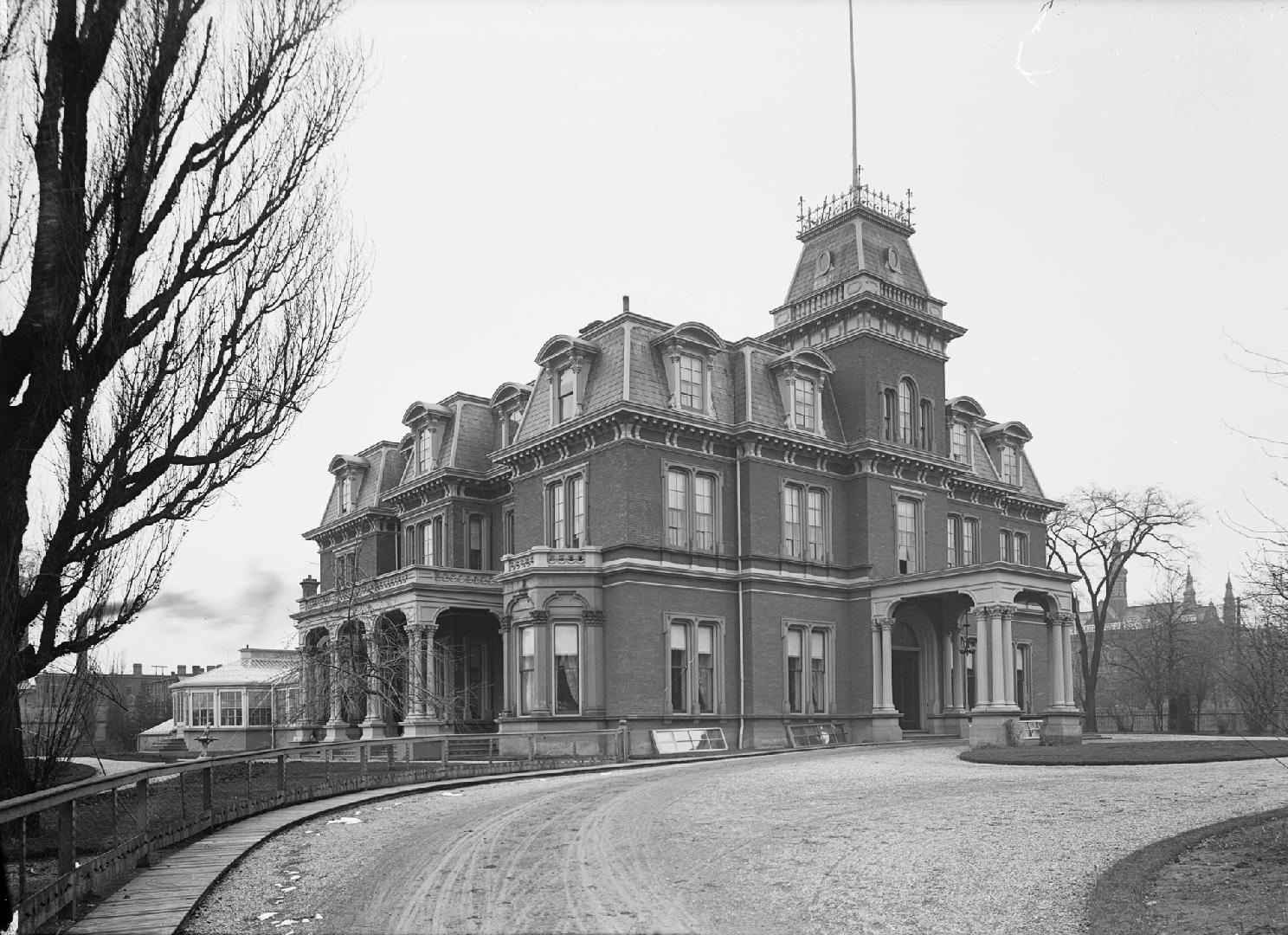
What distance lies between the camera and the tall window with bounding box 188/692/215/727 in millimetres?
56812

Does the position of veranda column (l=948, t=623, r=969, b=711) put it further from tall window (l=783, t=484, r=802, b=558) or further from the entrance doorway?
the entrance doorway

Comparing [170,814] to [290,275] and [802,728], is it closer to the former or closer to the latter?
[290,275]

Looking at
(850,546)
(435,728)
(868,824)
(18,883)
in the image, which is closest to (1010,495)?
(850,546)

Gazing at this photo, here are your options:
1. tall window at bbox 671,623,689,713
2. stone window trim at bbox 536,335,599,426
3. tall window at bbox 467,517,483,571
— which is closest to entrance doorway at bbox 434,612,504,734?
tall window at bbox 467,517,483,571

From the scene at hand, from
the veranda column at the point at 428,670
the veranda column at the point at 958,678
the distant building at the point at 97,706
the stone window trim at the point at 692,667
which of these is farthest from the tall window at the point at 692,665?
the distant building at the point at 97,706

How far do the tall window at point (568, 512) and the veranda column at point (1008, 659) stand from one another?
1262 centimetres

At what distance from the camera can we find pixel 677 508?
117ft

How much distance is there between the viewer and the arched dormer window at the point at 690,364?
36.2m

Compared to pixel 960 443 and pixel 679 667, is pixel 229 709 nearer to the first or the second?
pixel 679 667

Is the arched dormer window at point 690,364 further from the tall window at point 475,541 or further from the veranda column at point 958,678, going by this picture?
the veranda column at point 958,678

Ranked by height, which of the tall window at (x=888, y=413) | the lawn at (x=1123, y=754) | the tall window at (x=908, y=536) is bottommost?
the lawn at (x=1123, y=754)

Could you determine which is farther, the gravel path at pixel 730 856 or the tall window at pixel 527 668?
the tall window at pixel 527 668

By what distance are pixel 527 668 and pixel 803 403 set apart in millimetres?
12554

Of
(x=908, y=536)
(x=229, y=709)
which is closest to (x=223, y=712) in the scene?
(x=229, y=709)
